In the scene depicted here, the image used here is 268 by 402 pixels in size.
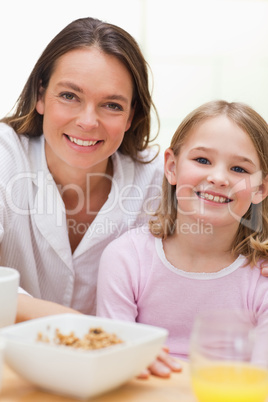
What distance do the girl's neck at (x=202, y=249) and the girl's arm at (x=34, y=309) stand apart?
0.46 m

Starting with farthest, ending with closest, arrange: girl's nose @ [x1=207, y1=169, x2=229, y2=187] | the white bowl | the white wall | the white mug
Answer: the white wall
girl's nose @ [x1=207, y1=169, x2=229, y2=187]
the white mug
the white bowl

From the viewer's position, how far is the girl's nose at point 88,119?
1796 millimetres

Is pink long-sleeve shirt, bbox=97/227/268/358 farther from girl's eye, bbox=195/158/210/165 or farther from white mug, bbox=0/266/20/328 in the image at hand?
white mug, bbox=0/266/20/328

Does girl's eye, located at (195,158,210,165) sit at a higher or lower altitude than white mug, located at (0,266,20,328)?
higher

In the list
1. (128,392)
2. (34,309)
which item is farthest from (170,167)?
(128,392)

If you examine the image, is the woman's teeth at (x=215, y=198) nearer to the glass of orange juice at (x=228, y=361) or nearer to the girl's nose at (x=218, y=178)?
the girl's nose at (x=218, y=178)

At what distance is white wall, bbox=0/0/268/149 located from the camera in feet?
17.1

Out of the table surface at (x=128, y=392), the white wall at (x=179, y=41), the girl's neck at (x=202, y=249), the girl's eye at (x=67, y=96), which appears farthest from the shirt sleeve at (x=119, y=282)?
the white wall at (x=179, y=41)

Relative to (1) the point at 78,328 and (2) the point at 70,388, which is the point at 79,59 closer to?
(1) the point at 78,328

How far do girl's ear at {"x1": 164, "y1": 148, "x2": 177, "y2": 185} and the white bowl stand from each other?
33.0 inches

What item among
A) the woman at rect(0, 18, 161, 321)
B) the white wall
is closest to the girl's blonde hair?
the woman at rect(0, 18, 161, 321)

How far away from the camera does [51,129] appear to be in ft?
6.12

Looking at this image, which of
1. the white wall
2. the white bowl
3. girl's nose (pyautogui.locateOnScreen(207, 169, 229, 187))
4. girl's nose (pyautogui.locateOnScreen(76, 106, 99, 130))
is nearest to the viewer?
the white bowl

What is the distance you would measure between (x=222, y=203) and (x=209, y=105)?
0.30 metres
